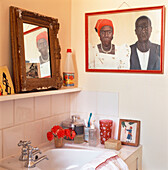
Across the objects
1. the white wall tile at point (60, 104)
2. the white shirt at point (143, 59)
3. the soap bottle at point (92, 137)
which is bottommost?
the soap bottle at point (92, 137)

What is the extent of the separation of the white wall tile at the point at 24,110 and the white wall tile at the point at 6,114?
52mm

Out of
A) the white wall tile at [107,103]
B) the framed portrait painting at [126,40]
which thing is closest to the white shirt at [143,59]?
the framed portrait painting at [126,40]

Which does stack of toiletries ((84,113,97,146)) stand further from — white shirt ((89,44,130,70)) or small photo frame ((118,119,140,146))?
white shirt ((89,44,130,70))

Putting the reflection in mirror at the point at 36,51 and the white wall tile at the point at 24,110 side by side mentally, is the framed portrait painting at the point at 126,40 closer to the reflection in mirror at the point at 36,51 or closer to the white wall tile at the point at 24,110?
the reflection in mirror at the point at 36,51

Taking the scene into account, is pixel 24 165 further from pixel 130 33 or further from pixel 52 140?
pixel 130 33

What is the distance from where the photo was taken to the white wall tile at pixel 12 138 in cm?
175

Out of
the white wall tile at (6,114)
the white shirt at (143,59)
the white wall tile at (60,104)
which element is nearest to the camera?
the white wall tile at (6,114)

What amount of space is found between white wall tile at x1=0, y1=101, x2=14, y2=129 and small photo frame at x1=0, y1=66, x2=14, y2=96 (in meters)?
0.09

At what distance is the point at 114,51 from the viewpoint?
2184 mm

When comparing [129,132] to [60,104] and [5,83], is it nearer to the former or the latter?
[60,104]

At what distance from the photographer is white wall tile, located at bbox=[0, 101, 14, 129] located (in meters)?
1.72

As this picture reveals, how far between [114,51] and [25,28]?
2.42 feet

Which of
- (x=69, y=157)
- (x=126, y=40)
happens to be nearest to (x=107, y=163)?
(x=69, y=157)

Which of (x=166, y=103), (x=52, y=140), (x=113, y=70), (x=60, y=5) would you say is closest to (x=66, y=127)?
(x=52, y=140)
